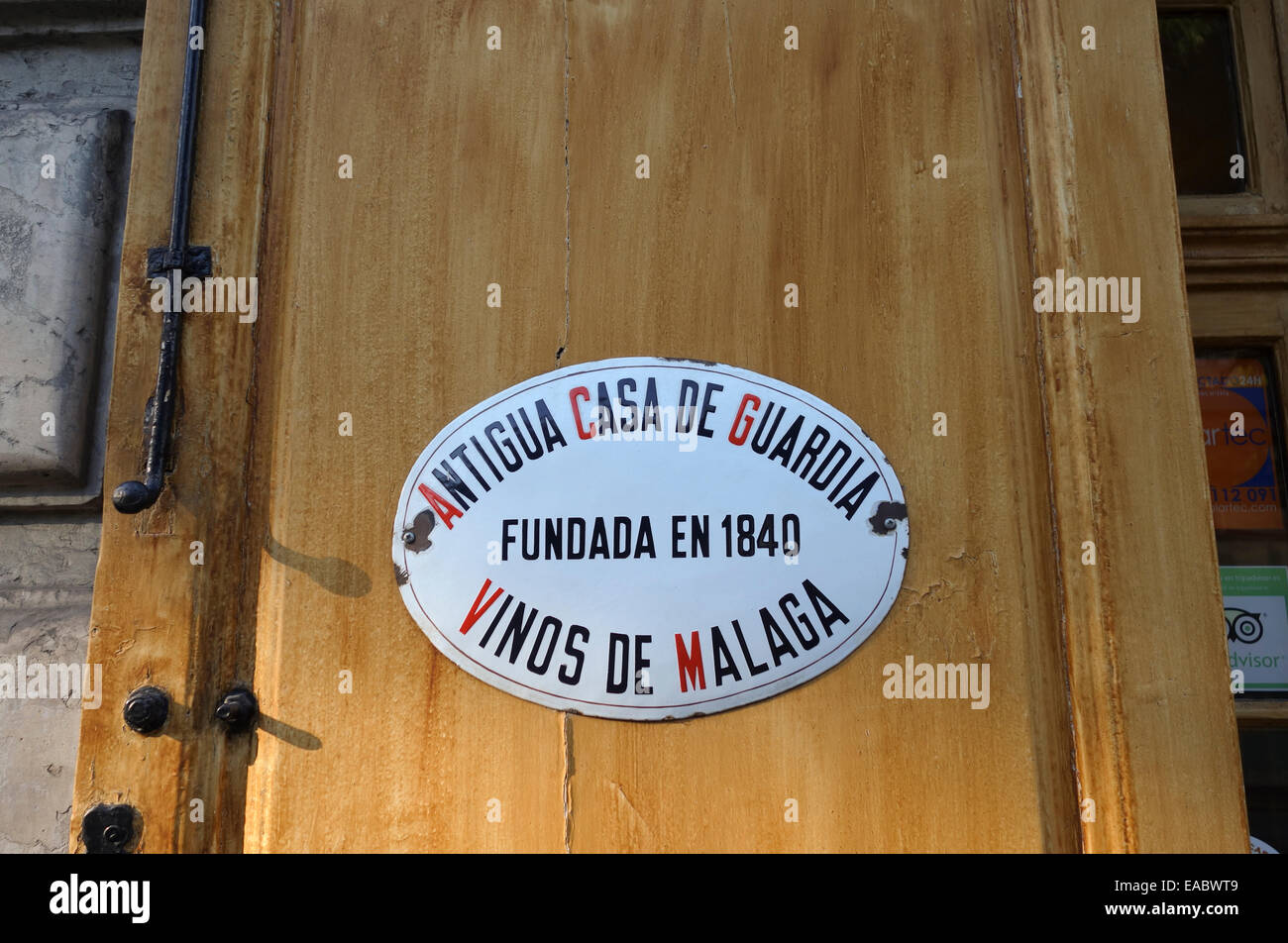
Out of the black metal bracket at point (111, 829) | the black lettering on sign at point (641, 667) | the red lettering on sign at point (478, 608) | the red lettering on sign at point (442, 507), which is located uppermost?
the red lettering on sign at point (442, 507)

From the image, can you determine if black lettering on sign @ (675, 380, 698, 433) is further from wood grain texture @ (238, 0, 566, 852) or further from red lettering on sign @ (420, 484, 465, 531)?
red lettering on sign @ (420, 484, 465, 531)

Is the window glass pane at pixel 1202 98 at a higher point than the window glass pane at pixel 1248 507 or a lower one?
higher

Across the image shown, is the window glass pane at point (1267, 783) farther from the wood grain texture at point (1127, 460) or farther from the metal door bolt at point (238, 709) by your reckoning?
the metal door bolt at point (238, 709)

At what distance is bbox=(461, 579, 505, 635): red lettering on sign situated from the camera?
1.15m

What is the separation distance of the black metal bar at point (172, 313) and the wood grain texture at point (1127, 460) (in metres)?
1.16

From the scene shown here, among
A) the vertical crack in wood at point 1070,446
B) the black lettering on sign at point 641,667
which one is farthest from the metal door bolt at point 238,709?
the vertical crack in wood at point 1070,446

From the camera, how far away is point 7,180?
1731mm

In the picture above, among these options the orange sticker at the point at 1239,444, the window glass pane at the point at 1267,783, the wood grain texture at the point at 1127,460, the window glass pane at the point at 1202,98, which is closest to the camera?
the wood grain texture at the point at 1127,460

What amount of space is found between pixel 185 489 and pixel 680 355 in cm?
69

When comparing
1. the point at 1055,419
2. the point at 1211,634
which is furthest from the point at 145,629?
the point at 1211,634

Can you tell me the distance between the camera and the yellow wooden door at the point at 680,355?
1109mm

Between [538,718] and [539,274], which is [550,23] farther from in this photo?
[538,718]

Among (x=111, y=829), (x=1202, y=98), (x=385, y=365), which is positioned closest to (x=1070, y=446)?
(x=385, y=365)

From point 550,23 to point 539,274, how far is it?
384 millimetres
